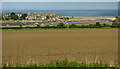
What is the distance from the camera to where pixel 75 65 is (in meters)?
5.69

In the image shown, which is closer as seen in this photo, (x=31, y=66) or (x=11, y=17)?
(x=31, y=66)

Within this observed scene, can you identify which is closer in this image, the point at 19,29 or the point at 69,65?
the point at 69,65

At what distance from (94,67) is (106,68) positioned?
0.37m

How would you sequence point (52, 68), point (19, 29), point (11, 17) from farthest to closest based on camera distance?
point (11, 17), point (19, 29), point (52, 68)

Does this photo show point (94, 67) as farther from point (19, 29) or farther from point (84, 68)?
point (19, 29)

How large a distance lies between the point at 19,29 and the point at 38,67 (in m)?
23.4

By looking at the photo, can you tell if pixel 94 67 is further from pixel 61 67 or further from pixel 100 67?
pixel 61 67

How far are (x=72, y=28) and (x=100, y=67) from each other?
923 inches

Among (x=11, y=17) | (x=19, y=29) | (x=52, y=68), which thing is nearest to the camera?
(x=52, y=68)

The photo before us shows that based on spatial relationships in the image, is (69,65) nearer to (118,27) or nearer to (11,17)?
(118,27)

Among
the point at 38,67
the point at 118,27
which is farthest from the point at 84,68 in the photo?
the point at 118,27

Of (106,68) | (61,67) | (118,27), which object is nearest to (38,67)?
(61,67)

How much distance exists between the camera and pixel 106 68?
219 inches

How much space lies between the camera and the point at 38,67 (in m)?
5.63
